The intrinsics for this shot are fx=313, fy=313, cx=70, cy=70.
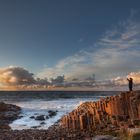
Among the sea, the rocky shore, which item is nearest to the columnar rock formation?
the rocky shore

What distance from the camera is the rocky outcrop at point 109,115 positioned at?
61.5 ft

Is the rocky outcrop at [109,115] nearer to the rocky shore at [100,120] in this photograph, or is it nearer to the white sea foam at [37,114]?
the rocky shore at [100,120]

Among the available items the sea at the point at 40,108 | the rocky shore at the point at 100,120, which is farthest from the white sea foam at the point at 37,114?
the rocky shore at the point at 100,120

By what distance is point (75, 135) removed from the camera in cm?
1819

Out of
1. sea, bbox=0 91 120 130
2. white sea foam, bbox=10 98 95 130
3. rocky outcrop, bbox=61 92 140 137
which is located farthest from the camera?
sea, bbox=0 91 120 130

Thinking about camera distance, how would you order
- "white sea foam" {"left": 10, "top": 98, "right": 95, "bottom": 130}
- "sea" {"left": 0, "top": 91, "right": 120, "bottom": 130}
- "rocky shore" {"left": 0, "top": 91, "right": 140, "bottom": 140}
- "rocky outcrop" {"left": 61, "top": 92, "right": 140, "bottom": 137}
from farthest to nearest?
"sea" {"left": 0, "top": 91, "right": 120, "bottom": 130} → "white sea foam" {"left": 10, "top": 98, "right": 95, "bottom": 130} → "rocky outcrop" {"left": 61, "top": 92, "right": 140, "bottom": 137} → "rocky shore" {"left": 0, "top": 91, "right": 140, "bottom": 140}

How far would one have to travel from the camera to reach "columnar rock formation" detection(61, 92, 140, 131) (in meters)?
18.8

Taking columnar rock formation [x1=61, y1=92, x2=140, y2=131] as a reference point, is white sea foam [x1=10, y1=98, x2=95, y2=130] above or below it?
below

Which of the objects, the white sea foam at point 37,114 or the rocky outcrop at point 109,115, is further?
the white sea foam at point 37,114

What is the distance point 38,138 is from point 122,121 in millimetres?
5065

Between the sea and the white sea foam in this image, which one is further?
the sea

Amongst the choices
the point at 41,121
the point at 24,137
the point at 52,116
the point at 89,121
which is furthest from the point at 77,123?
the point at 52,116

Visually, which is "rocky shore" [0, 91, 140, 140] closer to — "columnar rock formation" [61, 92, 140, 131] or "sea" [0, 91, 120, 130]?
"columnar rock formation" [61, 92, 140, 131]

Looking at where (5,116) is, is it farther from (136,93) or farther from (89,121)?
(136,93)
